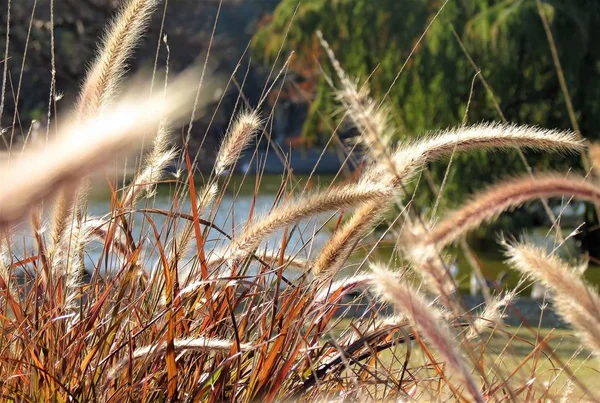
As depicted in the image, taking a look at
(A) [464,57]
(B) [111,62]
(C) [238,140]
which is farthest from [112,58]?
(A) [464,57]

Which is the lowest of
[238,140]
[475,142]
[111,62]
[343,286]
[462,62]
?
[462,62]

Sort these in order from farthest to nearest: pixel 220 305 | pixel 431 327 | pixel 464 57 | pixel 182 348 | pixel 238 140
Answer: pixel 464 57 → pixel 238 140 → pixel 220 305 → pixel 182 348 → pixel 431 327

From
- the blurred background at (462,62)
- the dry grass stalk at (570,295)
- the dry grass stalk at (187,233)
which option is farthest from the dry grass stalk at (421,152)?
the blurred background at (462,62)

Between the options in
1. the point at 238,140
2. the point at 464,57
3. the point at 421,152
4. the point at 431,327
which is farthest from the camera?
the point at 464,57

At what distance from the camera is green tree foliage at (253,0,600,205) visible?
→ 33.1ft

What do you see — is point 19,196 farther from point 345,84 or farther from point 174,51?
point 174,51

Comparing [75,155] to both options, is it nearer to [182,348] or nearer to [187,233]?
[182,348]

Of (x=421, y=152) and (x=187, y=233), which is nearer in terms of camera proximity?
(x=421, y=152)

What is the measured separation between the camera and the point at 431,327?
39.4 inches

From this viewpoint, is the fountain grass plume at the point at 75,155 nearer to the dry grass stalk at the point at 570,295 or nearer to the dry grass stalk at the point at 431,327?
the dry grass stalk at the point at 431,327

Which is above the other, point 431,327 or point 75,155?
point 75,155

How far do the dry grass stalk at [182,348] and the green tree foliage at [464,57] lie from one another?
8550mm

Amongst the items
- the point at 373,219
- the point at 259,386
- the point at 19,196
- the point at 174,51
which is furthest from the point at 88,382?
the point at 174,51

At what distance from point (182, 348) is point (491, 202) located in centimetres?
51
